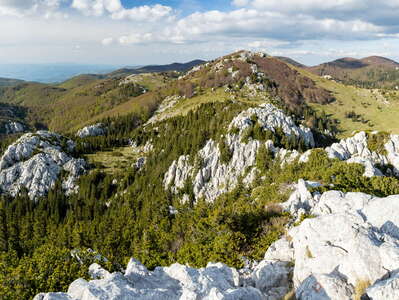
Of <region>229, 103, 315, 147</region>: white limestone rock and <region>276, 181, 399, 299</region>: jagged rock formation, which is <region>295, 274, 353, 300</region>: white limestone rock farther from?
<region>229, 103, 315, 147</region>: white limestone rock

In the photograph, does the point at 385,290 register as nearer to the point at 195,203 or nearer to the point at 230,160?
the point at 230,160

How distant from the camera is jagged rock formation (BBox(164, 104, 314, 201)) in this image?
108625 millimetres

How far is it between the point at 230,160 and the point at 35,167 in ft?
331

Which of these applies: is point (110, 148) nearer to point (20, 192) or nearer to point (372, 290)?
point (20, 192)

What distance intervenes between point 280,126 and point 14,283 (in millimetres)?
106958

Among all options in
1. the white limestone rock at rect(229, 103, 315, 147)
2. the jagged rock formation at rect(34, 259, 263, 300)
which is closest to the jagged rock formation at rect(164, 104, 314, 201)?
the white limestone rock at rect(229, 103, 315, 147)

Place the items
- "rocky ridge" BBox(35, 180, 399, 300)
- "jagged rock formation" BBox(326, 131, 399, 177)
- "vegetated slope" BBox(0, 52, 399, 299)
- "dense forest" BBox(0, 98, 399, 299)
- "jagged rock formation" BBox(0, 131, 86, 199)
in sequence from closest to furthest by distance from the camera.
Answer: "rocky ridge" BBox(35, 180, 399, 300)
"vegetated slope" BBox(0, 52, 399, 299)
"dense forest" BBox(0, 98, 399, 299)
"jagged rock formation" BBox(326, 131, 399, 177)
"jagged rock formation" BBox(0, 131, 86, 199)

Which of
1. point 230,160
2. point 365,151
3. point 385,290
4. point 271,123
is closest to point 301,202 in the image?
point 385,290

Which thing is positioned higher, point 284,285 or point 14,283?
point 284,285

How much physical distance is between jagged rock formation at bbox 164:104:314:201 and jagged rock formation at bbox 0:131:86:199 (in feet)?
173

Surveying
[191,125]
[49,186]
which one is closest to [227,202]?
[191,125]

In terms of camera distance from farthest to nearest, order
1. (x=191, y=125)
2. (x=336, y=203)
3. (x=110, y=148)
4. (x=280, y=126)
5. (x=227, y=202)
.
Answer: (x=110, y=148) < (x=191, y=125) < (x=280, y=126) < (x=227, y=202) < (x=336, y=203)

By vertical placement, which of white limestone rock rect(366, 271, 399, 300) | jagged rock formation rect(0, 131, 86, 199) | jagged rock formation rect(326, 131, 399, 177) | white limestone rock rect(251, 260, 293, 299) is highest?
white limestone rock rect(366, 271, 399, 300)

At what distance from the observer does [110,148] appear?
178 meters
